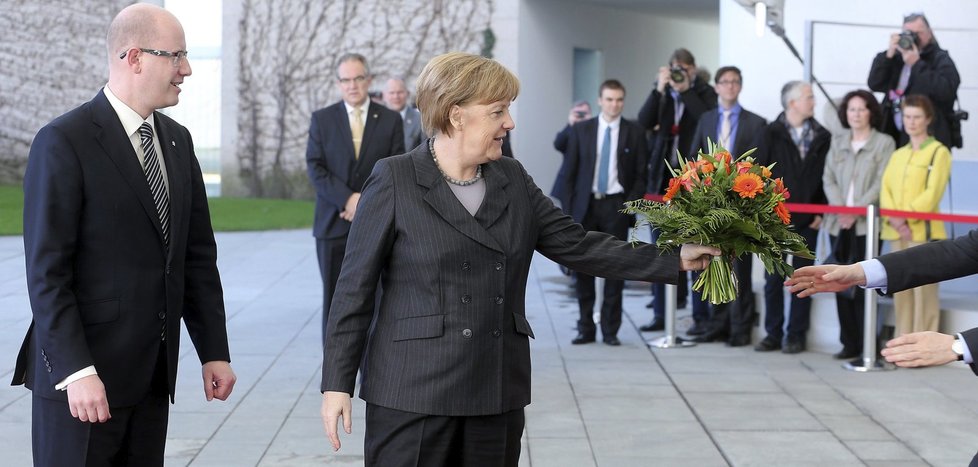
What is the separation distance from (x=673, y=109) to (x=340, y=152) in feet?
11.8

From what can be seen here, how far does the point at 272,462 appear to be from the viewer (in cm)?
570

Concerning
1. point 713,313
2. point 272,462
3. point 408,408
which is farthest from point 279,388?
point 408,408

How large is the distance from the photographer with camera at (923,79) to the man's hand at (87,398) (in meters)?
7.43

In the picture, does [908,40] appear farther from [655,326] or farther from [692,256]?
[692,256]

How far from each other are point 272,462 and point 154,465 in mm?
2262

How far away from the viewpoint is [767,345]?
8898mm

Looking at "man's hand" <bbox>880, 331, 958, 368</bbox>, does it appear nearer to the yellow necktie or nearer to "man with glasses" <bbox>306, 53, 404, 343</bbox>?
"man with glasses" <bbox>306, 53, 404, 343</bbox>

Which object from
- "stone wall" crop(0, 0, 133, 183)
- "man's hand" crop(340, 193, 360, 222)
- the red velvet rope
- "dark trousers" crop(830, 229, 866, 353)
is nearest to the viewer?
"man's hand" crop(340, 193, 360, 222)

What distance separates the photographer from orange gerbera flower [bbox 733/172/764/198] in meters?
3.64

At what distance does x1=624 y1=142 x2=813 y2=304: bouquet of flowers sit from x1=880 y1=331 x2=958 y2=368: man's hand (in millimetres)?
458

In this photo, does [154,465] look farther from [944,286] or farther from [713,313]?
[944,286]

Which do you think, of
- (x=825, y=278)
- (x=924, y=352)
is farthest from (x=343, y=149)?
(x=924, y=352)

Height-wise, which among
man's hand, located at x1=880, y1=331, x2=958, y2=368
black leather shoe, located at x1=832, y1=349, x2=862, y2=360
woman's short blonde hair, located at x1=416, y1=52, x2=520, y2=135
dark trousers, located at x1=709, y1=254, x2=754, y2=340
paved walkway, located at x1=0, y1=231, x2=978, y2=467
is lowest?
paved walkway, located at x1=0, y1=231, x2=978, y2=467

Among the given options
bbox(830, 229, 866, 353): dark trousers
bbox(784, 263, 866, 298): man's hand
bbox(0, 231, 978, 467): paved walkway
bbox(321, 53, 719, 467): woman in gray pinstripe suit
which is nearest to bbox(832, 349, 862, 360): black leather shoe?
bbox(830, 229, 866, 353): dark trousers
